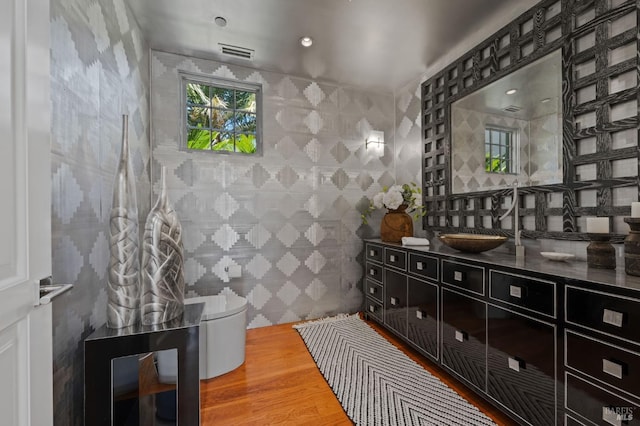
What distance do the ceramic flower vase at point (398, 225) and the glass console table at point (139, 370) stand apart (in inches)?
78.6

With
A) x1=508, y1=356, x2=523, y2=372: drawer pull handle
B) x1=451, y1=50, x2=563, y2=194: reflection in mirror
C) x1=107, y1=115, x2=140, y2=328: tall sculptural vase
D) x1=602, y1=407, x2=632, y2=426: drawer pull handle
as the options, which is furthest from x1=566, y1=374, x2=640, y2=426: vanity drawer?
x1=107, y1=115, x2=140, y2=328: tall sculptural vase

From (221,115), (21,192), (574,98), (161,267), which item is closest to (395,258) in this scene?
(574,98)

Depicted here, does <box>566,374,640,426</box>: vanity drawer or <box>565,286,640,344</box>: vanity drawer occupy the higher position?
<box>565,286,640,344</box>: vanity drawer

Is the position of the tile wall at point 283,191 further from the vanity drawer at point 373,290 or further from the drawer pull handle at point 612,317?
the drawer pull handle at point 612,317

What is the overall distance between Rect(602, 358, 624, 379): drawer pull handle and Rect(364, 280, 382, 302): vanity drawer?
5.63 ft

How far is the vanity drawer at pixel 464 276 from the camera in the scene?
1.65m

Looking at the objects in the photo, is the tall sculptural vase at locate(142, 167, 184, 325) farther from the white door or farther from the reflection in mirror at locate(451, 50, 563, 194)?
the reflection in mirror at locate(451, 50, 563, 194)

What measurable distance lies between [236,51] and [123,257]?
2134mm

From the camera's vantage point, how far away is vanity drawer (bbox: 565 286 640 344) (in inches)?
40.4

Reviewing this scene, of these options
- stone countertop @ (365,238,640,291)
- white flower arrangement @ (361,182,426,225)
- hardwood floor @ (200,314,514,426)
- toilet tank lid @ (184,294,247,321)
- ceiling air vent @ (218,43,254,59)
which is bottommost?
hardwood floor @ (200,314,514,426)

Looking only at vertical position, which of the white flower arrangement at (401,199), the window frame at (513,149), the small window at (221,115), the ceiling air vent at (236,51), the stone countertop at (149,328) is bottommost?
the stone countertop at (149,328)

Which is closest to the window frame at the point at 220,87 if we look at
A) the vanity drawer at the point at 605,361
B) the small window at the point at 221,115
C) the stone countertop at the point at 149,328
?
the small window at the point at 221,115

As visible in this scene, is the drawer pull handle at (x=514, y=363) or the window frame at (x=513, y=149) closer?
the drawer pull handle at (x=514, y=363)

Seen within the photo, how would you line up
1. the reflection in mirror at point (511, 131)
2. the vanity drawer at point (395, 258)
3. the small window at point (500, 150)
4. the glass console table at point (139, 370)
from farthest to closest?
1. the vanity drawer at point (395, 258)
2. the small window at point (500, 150)
3. the reflection in mirror at point (511, 131)
4. the glass console table at point (139, 370)
